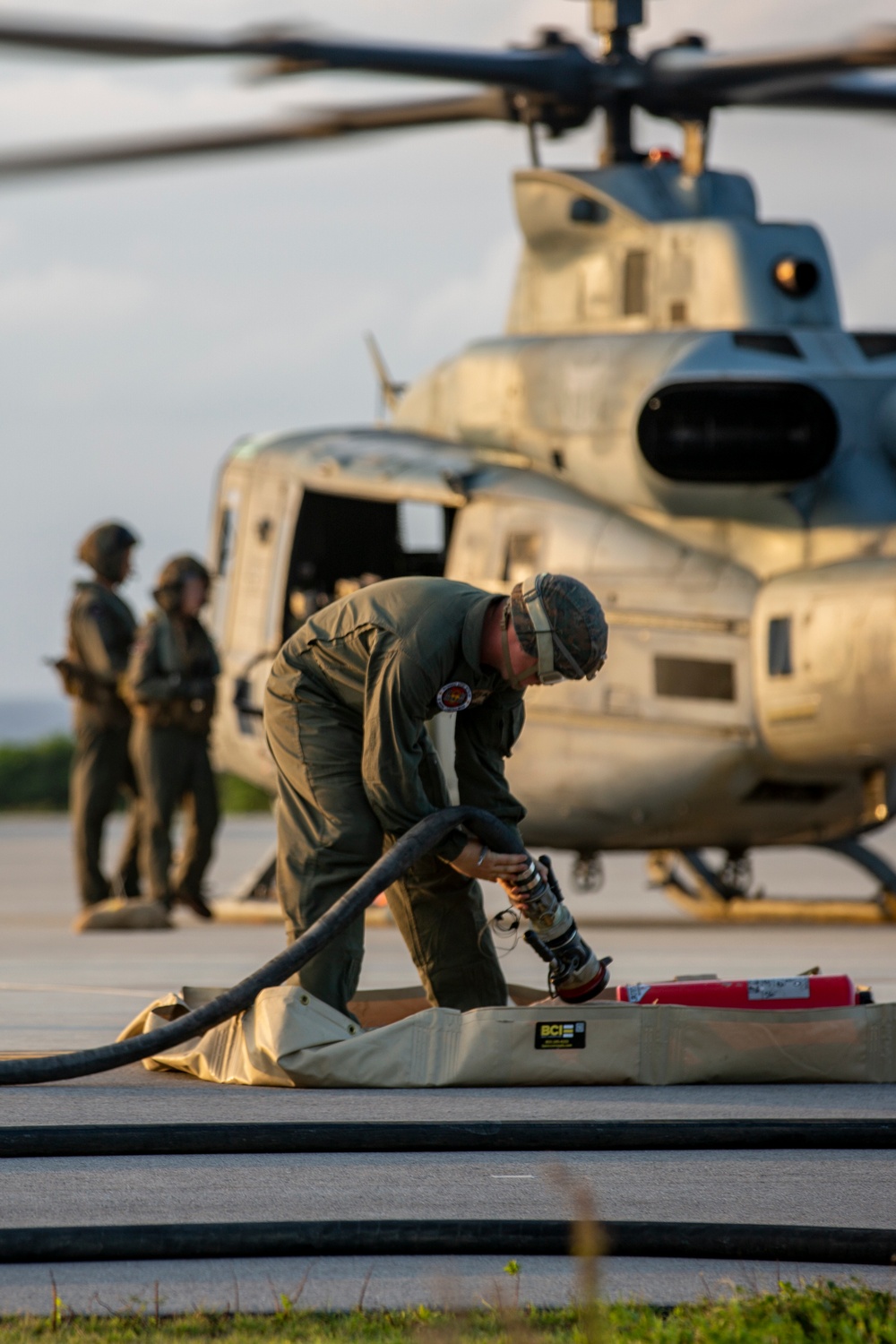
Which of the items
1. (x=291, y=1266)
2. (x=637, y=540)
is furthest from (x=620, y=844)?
(x=291, y=1266)

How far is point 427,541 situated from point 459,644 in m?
6.60

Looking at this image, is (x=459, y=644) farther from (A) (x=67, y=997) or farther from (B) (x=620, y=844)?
(B) (x=620, y=844)

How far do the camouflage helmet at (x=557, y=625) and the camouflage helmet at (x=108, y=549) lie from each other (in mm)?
6615

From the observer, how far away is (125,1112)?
14.6 ft

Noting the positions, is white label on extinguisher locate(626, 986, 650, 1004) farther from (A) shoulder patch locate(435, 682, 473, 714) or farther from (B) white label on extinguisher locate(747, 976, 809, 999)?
(A) shoulder patch locate(435, 682, 473, 714)


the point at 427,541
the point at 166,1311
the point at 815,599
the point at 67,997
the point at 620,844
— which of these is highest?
the point at 427,541

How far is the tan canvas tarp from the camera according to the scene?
486 cm

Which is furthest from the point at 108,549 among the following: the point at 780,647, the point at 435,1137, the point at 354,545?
the point at 435,1137

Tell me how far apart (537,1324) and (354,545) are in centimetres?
963

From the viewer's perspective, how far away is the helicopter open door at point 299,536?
1098 centimetres

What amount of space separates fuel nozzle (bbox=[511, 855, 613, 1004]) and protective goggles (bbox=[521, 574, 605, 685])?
0.55 m

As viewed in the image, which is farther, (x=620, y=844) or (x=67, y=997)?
(x=620, y=844)

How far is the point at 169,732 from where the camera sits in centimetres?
1077

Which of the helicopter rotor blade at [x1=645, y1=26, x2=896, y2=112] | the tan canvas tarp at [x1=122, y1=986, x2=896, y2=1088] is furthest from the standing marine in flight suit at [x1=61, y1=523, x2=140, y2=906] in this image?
A: the tan canvas tarp at [x1=122, y1=986, x2=896, y2=1088]
